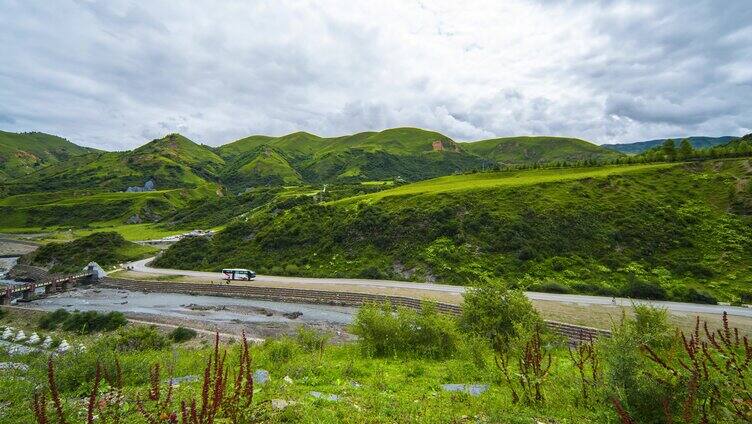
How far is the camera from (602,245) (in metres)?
→ 55.7

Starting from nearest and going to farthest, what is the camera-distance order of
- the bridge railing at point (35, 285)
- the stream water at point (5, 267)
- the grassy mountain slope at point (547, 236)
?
the grassy mountain slope at point (547, 236) → the bridge railing at point (35, 285) → the stream water at point (5, 267)

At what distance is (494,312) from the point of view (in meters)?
24.5

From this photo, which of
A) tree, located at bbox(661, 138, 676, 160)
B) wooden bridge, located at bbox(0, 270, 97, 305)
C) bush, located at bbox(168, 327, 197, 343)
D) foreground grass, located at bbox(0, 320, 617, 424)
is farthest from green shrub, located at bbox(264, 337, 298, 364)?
tree, located at bbox(661, 138, 676, 160)

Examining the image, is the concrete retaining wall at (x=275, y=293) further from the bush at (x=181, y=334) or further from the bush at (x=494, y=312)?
the bush at (x=181, y=334)

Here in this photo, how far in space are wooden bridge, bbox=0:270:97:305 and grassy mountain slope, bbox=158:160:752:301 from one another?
42.5 feet

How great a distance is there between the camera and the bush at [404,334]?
22.3 m

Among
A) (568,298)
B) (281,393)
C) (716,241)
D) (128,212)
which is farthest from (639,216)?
(128,212)

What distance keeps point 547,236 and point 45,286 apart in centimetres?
8123

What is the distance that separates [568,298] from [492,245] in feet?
58.0

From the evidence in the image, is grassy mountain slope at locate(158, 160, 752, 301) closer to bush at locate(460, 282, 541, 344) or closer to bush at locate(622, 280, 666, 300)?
bush at locate(622, 280, 666, 300)

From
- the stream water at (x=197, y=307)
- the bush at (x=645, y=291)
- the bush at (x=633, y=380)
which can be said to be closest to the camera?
the bush at (x=633, y=380)

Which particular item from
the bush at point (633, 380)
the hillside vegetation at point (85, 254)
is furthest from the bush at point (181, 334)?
the hillside vegetation at point (85, 254)

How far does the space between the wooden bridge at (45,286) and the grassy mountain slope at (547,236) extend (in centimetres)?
1295

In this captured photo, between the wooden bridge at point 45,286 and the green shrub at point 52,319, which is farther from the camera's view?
the wooden bridge at point 45,286
